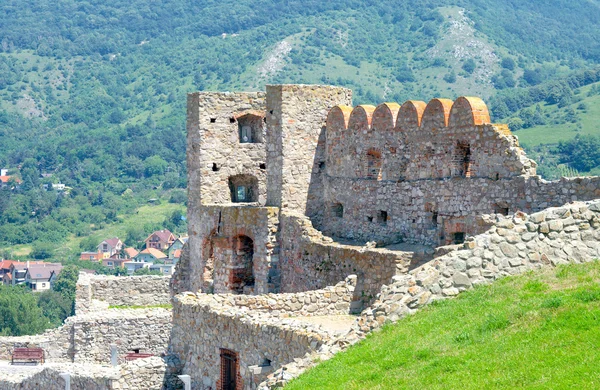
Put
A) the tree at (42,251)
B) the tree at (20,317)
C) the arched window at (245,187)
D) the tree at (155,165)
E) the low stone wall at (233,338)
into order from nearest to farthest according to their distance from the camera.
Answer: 1. the low stone wall at (233,338)
2. the arched window at (245,187)
3. the tree at (20,317)
4. the tree at (42,251)
5. the tree at (155,165)

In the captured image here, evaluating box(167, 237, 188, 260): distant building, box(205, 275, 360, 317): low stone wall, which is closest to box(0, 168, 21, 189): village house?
box(167, 237, 188, 260): distant building

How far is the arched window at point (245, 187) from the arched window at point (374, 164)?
6.34 metres

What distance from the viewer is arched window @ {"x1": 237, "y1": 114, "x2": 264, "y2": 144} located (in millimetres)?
35188

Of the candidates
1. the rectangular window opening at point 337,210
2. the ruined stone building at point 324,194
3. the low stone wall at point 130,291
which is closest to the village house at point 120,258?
the low stone wall at point 130,291

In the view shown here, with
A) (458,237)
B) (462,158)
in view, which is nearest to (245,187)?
(462,158)

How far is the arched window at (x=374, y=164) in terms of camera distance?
96.4ft

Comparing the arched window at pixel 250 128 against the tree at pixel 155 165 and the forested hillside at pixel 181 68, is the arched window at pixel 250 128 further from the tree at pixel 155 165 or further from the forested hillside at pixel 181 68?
the tree at pixel 155 165

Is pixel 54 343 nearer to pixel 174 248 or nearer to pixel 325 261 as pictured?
pixel 325 261

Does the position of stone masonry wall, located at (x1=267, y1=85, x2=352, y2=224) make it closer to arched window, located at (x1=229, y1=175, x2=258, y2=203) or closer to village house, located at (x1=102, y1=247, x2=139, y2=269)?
arched window, located at (x1=229, y1=175, x2=258, y2=203)

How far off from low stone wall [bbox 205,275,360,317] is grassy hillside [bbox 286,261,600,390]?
5.89m

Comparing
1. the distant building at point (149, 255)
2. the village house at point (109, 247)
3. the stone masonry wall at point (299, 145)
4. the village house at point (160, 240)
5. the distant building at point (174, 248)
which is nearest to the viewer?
the stone masonry wall at point (299, 145)

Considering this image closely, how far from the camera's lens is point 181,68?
15900cm

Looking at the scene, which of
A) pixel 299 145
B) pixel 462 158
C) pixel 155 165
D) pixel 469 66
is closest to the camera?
pixel 462 158

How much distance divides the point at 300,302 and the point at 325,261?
4533mm
